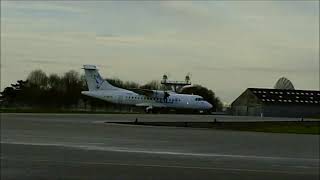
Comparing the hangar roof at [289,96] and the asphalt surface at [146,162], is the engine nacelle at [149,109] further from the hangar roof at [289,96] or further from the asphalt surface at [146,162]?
the asphalt surface at [146,162]

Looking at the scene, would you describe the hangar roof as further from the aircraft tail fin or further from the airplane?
the aircraft tail fin

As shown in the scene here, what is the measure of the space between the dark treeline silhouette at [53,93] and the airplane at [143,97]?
4.67 meters

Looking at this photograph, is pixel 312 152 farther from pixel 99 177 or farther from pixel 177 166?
pixel 99 177

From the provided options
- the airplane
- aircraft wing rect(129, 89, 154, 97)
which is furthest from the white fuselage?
aircraft wing rect(129, 89, 154, 97)

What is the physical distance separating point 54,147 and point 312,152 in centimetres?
813

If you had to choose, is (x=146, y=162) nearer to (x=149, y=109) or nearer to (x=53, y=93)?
(x=149, y=109)

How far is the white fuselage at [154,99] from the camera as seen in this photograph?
85.1 metres

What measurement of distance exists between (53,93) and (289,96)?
156 ft

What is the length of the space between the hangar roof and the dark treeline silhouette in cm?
3018

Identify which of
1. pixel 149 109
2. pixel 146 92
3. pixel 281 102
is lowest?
pixel 149 109

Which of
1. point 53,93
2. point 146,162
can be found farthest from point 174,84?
point 146,162

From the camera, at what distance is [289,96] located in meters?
67.1

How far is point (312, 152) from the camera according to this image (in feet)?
65.3

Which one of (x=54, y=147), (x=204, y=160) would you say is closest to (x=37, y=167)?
(x=204, y=160)
